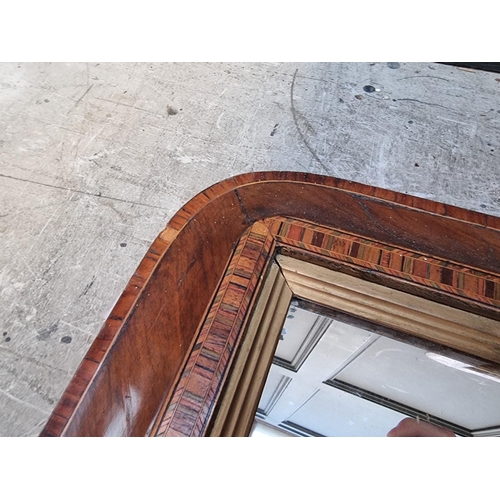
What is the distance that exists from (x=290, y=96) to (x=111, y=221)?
761 mm

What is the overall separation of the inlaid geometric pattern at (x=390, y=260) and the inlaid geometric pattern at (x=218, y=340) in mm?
67

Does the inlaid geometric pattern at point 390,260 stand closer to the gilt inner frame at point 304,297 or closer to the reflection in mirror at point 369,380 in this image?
the gilt inner frame at point 304,297

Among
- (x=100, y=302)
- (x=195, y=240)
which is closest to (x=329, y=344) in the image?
(x=195, y=240)

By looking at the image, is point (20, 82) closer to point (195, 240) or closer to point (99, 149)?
point (99, 149)

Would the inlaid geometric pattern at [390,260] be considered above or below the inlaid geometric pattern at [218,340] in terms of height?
above

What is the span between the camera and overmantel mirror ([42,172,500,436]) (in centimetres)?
86

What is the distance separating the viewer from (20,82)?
1.61m

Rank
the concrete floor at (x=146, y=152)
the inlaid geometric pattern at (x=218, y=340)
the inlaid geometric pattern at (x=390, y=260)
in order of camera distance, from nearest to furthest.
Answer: the inlaid geometric pattern at (x=218, y=340), the inlaid geometric pattern at (x=390, y=260), the concrete floor at (x=146, y=152)

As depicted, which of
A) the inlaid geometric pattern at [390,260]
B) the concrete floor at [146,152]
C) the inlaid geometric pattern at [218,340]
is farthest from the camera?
the concrete floor at [146,152]

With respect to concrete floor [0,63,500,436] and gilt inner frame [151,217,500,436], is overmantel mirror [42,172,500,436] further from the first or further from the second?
concrete floor [0,63,500,436]

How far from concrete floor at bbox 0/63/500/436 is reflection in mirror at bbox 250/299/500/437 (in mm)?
470

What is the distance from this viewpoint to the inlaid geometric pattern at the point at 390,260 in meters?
0.99

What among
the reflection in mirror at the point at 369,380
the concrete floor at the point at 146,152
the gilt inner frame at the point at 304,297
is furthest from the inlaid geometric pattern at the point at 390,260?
the concrete floor at the point at 146,152

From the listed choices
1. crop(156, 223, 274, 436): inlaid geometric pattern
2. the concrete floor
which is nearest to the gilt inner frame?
crop(156, 223, 274, 436): inlaid geometric pattern
